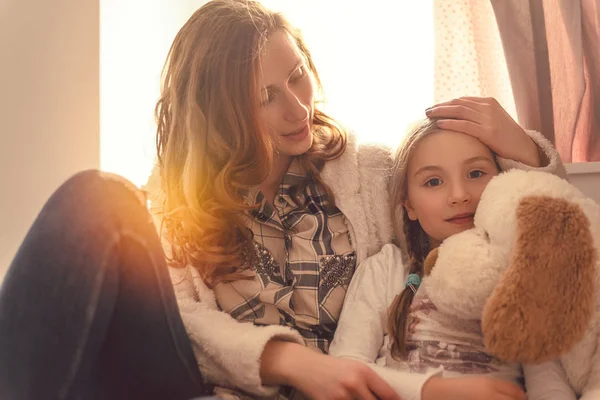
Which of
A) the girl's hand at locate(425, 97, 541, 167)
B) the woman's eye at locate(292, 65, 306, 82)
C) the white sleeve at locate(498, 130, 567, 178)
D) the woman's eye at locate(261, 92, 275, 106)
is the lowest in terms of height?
the white sleeve at locate(498, 130, 567, 178)

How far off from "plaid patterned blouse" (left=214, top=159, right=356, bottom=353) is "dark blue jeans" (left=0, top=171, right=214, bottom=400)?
11.7 inches

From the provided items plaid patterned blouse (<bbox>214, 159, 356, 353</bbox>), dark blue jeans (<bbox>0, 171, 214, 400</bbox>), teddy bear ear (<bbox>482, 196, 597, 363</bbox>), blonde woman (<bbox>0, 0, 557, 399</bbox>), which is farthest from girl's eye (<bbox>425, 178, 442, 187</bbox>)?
dark blue jeans (<bbox>0, 171, 214, 400</bbox>)

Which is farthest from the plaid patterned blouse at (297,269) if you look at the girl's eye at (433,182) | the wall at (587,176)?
the wall at (587,176)

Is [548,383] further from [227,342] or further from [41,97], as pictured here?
[41,97]

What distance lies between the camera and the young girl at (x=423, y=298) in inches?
38.0

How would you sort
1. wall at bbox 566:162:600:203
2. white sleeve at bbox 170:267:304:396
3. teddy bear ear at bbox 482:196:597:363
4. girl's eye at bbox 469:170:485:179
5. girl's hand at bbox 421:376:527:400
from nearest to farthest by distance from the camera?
teddy bear ear at bbox 482:196:597:363 → girl's hand at bbox 421:376:527:400 → white sleeve at bbox 170:267:304:396 → girl's eye at bbox 469:170:485:179 → wall at bbox 566:162:600:203

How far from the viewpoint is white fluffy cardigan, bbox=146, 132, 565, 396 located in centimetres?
104

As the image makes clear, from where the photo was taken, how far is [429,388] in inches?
36.8

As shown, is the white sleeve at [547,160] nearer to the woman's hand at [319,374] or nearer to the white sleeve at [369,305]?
the white sleeve at [369,305]

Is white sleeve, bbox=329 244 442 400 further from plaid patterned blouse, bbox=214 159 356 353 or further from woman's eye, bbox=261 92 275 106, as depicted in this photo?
woman's eye, bbox=261 92 275 106

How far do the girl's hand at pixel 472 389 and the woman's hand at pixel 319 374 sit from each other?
0.06m

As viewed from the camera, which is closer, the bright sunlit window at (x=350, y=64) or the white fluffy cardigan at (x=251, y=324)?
the white fluffy cardigan at (x=251, y=324)

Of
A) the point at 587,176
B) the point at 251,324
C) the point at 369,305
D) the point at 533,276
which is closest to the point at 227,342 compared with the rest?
the point at 251,324

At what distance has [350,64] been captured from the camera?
5.98 feet
